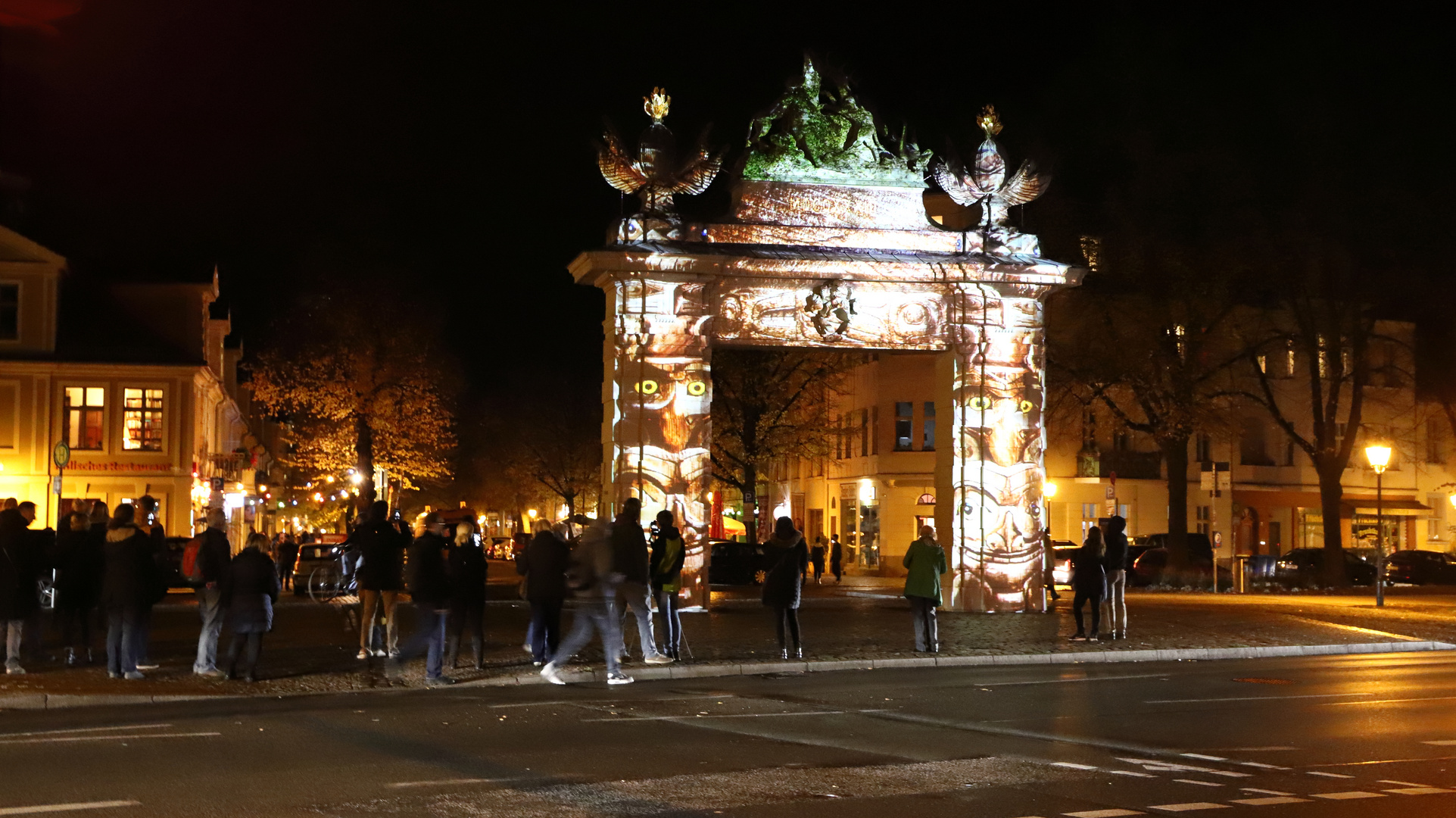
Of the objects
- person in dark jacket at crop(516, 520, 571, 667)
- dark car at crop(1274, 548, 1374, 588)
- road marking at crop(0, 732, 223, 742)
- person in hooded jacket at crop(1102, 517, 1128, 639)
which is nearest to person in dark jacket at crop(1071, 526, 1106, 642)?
person in hooded jacket at crop(1102, 517, 1128, 639)

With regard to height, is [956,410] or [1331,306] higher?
[1331,306]

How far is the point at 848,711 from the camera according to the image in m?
14.4

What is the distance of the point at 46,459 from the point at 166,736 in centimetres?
3911

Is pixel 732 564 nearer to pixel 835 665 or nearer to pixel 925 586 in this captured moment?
pixel 925 586

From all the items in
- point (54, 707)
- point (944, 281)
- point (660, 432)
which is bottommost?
point (54, 707)

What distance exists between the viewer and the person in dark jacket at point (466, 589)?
18.0 m

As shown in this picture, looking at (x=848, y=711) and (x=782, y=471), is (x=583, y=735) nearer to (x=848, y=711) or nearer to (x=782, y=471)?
(x=848, y=711)

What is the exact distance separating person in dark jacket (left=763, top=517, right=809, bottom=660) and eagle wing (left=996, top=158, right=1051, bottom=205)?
10.2 meters

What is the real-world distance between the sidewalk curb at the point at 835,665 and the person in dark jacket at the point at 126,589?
4.40ft

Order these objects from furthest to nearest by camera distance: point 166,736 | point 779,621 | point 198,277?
1. point 198,277
2. point 779,621
3. point 166,736

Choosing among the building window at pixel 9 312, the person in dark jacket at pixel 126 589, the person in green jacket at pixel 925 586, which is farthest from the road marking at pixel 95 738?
the building window at pixel 9 312

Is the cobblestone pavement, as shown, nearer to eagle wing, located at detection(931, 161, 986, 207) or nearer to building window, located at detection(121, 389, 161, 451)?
eagle wing, located at detection(931, 161, 986, 207)

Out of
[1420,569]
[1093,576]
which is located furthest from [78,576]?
[1420,569]

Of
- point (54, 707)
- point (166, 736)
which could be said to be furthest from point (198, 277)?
point (166, 736)
